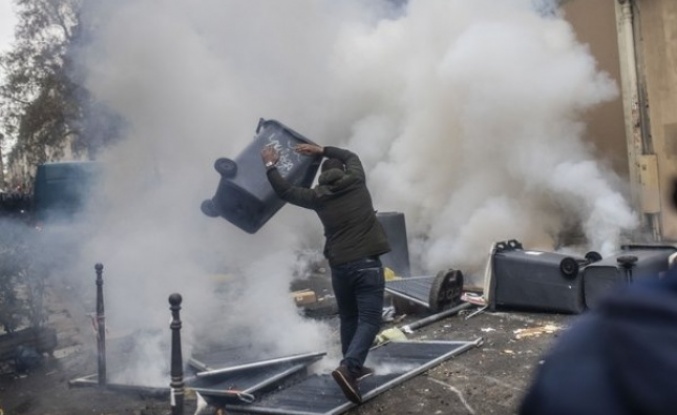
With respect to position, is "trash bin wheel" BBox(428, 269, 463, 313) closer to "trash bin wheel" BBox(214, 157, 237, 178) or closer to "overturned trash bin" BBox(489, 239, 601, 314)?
"overturned trash bin" BBox(489, 239, 601, 314)

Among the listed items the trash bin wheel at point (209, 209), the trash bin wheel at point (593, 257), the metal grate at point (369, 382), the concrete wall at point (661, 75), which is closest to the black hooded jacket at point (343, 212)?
the metal grate at point (369, 382)

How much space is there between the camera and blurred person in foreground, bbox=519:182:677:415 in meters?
0.78

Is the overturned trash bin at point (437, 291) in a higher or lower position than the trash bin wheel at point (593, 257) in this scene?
lower

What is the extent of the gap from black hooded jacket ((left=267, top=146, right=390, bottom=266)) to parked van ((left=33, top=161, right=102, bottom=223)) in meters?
5.75

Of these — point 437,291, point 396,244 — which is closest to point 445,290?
point 437,291

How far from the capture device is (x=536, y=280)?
5.95 meters

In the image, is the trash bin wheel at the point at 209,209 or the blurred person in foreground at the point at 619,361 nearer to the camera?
the blurred person in foreground at the point at 619,361

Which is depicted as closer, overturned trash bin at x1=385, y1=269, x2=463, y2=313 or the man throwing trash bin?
the man throwing trash bin

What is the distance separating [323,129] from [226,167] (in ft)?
17.6

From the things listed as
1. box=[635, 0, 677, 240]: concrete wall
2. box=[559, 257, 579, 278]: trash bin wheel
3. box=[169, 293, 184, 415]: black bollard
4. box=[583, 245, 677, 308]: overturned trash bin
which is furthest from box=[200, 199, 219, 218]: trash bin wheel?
box=[635, 0, 677, 240]: concrete wall

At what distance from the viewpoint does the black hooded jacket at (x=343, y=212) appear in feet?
14.3

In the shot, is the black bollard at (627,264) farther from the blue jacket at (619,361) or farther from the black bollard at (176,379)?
the blue jacket at (619,361)

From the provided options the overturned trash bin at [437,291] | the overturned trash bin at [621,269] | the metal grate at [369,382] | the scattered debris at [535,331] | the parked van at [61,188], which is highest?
the parked van at [61,188]

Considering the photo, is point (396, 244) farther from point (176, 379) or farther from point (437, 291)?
point (176, 379)
